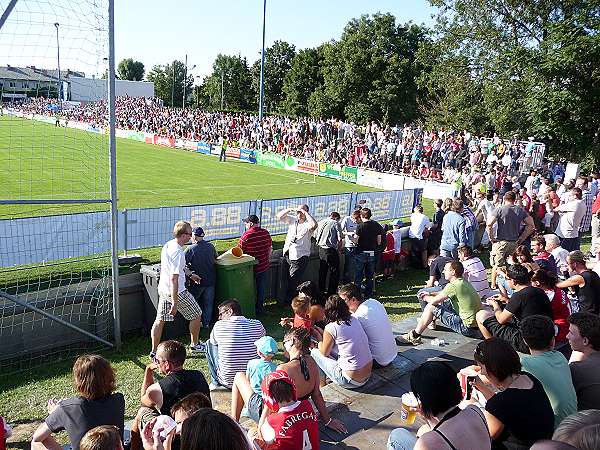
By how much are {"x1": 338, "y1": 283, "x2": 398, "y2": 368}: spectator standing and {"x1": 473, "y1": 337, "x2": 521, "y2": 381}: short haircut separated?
2.08 metres

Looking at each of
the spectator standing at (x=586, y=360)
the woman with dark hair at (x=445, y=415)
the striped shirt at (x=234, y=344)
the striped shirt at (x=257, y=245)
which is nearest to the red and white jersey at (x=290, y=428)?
the woman with dark hair at (x=445, y=415)

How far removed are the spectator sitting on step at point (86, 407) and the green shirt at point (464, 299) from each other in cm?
443

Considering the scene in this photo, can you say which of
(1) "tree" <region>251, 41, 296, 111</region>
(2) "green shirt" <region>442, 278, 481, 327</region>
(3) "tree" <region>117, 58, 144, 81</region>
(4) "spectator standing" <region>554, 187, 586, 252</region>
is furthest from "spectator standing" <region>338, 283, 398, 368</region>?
(3) "tree" <region>117, 58, 144, 81</region>

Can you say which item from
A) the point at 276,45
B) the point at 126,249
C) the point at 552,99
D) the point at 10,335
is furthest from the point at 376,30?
the point at 10,335

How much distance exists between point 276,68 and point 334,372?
70.5 metres

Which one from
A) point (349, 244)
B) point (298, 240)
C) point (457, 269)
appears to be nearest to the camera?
point (457, 269)

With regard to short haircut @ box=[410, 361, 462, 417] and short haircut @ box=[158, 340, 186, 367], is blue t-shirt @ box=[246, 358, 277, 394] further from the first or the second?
short haircut @ box=[410, 361, 462, 417]

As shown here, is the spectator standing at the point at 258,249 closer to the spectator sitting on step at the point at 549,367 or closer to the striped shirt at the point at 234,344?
the striped shirt at the point at 234,344

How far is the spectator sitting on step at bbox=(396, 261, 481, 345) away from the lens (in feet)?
22.3

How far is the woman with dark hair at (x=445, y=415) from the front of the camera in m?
2.97

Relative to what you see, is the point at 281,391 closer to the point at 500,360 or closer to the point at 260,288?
the point at 500,360

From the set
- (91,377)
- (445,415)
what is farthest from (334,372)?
(91,377)

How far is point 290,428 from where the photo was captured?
3.66m

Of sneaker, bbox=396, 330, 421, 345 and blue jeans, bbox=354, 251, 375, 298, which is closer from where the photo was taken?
sneaker, bbox=396, 330, 421, 345
